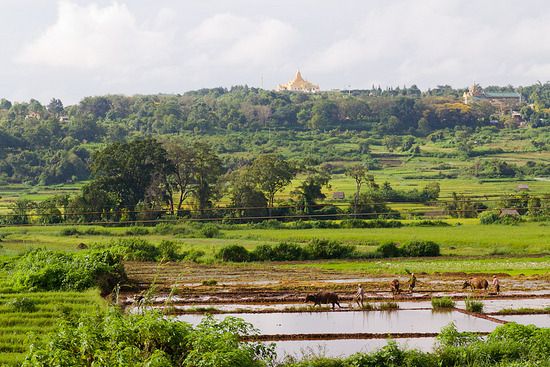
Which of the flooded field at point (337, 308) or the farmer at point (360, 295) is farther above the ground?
the farmer at point (360, 295)

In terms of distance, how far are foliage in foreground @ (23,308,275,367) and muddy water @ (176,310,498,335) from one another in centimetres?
551

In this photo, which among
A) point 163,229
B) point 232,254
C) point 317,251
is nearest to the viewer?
point 232,254

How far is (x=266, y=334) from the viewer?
15891 millimetres

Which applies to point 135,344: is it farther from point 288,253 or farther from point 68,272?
point 288,253

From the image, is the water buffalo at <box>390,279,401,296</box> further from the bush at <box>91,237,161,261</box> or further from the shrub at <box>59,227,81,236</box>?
the shrub at <box>59,227,81,236</box>

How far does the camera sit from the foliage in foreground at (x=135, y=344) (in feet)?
31.2

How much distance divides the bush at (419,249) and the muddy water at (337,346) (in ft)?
62.7

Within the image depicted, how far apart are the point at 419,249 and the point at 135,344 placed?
85.3 ft

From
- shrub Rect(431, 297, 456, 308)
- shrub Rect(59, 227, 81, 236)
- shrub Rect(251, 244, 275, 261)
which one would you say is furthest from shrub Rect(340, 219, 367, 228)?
shrub Rect(431, 297, 456, 308)

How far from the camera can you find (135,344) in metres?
10.7

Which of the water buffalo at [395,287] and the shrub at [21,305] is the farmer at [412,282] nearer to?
the water buffalo at [395,287]

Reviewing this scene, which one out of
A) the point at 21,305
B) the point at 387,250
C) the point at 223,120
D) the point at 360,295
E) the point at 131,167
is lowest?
the point at 387,250

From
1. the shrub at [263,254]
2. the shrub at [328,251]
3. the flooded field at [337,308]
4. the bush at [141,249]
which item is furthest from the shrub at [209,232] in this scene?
the flooded field at [337,308]

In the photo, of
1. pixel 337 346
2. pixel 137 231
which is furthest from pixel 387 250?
pixel 137 231
